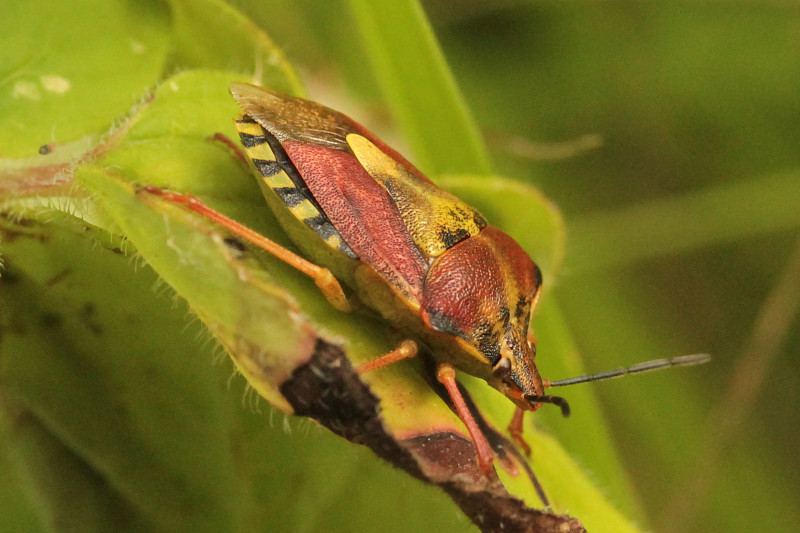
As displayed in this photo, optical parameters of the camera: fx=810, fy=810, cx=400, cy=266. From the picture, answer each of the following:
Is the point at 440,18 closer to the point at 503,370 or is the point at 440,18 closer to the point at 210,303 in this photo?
the point at 503,370

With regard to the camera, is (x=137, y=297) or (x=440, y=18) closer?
(x=137, y=297)

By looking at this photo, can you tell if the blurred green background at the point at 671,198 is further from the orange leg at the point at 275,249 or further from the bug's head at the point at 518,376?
the orange leg at the point at 275,249

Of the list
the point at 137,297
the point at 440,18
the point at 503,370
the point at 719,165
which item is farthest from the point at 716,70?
the point at 137,297

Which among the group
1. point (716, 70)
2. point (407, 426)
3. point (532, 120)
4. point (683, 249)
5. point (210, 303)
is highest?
point (210, 303)

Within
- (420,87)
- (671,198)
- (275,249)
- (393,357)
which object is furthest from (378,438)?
(671,198)

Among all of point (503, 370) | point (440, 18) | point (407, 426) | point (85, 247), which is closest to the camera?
point (407, 426)

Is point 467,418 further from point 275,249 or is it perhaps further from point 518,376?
point 275,249

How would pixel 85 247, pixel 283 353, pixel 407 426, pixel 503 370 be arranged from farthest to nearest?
pixel 503 370 < pixel 85 247 < pixel 407 426 < pixel 283 353

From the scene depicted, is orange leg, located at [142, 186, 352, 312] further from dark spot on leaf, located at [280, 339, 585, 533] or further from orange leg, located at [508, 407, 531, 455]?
orange leg, located at [508, 407, 531, 455]

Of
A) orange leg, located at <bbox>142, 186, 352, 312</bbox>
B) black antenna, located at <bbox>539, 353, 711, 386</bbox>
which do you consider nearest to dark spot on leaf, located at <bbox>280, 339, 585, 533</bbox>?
orange leg, located at <bbox>142, 186, 352, 312</bbox>
